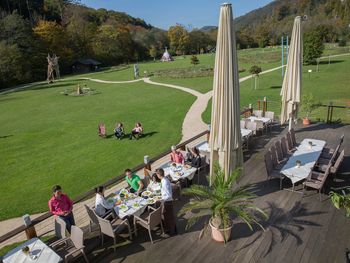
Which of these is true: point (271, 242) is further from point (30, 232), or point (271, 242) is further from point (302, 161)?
point (30, 232)

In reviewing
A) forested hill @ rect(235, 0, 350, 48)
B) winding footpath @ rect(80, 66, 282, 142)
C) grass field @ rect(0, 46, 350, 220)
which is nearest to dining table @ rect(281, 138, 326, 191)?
grass field @ rect(0, 46, 350, 220)

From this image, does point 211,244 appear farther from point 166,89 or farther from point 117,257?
point 166,89

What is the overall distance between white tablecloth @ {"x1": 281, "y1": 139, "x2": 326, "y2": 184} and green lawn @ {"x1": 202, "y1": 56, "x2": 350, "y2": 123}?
1032cm

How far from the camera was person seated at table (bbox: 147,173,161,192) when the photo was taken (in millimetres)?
7809

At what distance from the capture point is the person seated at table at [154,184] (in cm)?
781

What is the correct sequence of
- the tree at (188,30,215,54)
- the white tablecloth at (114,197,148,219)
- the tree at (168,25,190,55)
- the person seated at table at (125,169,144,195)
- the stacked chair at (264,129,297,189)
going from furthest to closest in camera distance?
the tree at (188,30,215,54)
the tree at (168,25,190,55)
the stacked chair at (264,129,297,189)
the person seated at table at (125,169,144,195)
the white tablecloth at (114,197,148,219)

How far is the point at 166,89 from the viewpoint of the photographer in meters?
37.3

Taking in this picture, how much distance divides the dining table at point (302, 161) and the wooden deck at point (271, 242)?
2.01 ft

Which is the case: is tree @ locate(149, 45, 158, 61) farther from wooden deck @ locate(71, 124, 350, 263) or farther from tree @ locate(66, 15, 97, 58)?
wooden deck @ locate(71, 124, 350, 263)

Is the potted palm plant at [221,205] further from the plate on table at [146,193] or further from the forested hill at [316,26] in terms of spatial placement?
the forested hill at [316,26]

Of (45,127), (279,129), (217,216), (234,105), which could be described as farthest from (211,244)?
(45,127)

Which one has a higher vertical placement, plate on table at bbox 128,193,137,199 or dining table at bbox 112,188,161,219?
plate on table at bbox 128,193,137,199

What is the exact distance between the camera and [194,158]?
9.66 meters

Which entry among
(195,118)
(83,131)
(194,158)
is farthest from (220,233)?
(83,131)
